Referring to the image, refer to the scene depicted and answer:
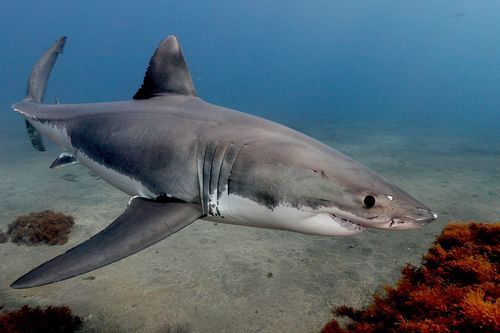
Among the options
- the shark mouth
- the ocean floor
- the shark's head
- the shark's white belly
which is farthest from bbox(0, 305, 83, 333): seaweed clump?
the shark mouth

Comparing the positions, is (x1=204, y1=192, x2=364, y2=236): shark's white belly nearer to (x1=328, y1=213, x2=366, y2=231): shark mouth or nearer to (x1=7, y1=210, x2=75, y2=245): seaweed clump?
(x1=328, y1=213, x2=366, y2=231): shark mouth

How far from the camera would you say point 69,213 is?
7656 mm

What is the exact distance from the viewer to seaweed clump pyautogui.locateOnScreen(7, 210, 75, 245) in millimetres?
6195

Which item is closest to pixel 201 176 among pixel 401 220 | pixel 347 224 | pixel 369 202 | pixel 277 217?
pixel 277 217

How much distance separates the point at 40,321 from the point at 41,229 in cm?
323

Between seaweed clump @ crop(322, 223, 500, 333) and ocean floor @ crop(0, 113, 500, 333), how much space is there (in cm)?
81

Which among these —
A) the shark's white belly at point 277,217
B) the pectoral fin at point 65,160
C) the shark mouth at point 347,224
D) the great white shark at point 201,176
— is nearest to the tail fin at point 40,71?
the pectoral fin at point 65,160

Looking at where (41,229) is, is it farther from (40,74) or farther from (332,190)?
(332,190)

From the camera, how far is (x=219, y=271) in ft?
16.8

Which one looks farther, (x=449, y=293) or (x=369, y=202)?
(x=449, y=293)

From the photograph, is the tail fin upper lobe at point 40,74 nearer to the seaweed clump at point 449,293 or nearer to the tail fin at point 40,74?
the tail fin at point 40,74

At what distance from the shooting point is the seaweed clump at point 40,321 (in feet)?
11.3

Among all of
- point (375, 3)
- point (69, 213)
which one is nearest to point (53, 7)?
point (375, 3)

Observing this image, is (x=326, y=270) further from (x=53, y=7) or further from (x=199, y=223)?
(x=53, y=7)
